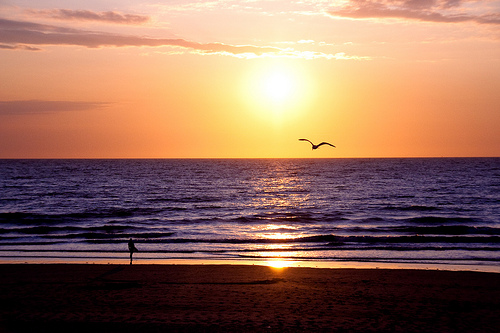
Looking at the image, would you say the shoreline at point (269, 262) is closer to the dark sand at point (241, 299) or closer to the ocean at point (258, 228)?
the ocean at point (258, 228)

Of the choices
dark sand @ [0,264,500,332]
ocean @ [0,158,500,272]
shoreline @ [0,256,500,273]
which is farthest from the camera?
ocean @ [0,158,500,272]

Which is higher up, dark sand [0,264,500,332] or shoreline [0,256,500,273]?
dark sand [0,264,500,332]

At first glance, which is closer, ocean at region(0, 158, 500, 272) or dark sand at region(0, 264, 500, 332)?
dark sand at region(0, 264, 500, 332)

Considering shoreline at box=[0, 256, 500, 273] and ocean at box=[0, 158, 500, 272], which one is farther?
ocean at box=[0, 158, 500, 272]

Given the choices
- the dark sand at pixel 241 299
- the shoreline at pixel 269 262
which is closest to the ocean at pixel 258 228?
the shoreline at pixel 269 262

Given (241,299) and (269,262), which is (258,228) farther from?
(241,299)

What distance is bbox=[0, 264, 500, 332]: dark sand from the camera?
12.2m

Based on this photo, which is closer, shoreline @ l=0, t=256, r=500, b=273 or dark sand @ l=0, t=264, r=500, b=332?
dark sand @ l=0, t=264, r=500, b=332

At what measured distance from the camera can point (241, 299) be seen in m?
14.5

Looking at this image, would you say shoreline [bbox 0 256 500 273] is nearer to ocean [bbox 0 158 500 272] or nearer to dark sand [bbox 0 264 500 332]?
ocean [bbox 0 158 500 272]

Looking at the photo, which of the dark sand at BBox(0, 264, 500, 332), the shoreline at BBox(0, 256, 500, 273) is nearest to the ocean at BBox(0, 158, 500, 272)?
the shoreline at BBox(0, 256, 500, 273)

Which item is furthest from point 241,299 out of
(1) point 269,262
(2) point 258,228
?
(2) point 258,228

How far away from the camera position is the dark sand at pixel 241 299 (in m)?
12.2

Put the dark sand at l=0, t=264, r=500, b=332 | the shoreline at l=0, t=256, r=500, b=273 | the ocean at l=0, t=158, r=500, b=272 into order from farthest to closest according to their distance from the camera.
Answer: the ocean at l=0, t=158, r=500, b=272, the shoreline at l=0, t=256, r=500, b=273, the dark sand at l=0, t=264, r=500, b=332
